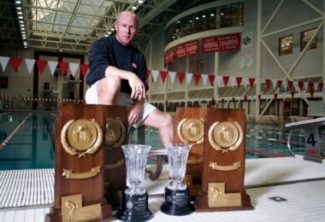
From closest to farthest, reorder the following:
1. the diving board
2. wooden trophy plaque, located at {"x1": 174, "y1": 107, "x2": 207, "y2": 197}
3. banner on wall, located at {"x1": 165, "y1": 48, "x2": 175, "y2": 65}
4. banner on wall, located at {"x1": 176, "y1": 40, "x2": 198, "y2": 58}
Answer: wooden trophy plaque, located at {"x1": 174, "y1": 107, "x2": 207, "y2": 197} < the diving board < banner on wall, located at {"x1": 176, "y1": 40, "x2": 198, "y2": 58} < banner on wall, located at {"x1": 165, "y1": 48, "x2": 175, "y2": 65}

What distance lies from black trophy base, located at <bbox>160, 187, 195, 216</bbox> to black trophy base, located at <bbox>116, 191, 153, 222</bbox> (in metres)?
0.12

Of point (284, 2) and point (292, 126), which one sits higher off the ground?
point (284, 2)

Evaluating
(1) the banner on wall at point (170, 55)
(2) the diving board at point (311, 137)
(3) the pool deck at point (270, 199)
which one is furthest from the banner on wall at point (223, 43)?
(3) the pool deck at point (270, 199)

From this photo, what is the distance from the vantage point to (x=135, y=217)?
1175 mm

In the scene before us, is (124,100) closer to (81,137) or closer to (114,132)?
(114,132)

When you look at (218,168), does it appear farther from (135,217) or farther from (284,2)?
(284,2)

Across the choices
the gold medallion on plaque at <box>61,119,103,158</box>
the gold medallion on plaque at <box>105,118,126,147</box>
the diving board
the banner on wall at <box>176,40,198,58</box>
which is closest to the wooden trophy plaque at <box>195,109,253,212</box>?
the gold medallion on plaque at <box>105,118,126,147</box>

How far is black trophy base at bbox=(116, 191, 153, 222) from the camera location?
1175mm

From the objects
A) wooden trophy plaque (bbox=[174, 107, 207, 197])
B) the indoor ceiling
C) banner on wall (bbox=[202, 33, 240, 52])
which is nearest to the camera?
wooden trophy plaque (bbox=[174, 107, 207, 197])

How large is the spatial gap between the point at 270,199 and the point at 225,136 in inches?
20.4

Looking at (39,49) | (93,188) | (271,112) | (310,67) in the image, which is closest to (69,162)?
(93,188)

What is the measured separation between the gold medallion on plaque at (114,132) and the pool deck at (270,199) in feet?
1.20

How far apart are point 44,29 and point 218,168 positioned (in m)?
23.0

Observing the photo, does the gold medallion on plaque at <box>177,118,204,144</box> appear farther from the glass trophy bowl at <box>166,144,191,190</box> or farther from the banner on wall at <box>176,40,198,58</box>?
the banner on wall at <box>176,40,198,58</box>
